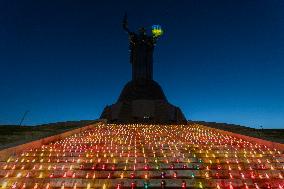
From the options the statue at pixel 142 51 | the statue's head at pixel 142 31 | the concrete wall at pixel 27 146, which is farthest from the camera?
the statue's head at pixel 142 31

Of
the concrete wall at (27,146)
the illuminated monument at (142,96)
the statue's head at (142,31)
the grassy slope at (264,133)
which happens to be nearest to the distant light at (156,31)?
the illuminated monument at (142,96)

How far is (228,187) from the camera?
253 inches

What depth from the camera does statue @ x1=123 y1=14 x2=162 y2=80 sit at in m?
43.8

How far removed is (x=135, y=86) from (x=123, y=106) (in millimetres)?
5687

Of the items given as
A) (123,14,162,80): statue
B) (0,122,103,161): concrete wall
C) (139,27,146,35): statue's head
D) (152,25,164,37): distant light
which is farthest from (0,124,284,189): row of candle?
(152,25,164,37): distant light

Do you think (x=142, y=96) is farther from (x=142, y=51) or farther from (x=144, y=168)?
(x=144, y=168)

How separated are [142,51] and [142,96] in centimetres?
677

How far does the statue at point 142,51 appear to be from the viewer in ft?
144

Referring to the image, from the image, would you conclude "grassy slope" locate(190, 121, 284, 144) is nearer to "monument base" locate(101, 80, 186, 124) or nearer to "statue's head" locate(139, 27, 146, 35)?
"monument base" locate(101, 80, 186, 124)

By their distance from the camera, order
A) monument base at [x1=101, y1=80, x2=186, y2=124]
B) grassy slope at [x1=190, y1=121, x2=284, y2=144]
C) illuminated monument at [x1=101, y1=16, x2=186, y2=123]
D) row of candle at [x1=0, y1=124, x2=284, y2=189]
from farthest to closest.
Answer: illuminated monument at [x1=101, y1=16, x2=186, y2=123] < monument base at [x1=101, y1=80, x2=186, y2=124] < grassy slope at [x1=190, y1=121, x2=284, y2=144] < row of candle at [x1=0, y1=124, x2=284, y2=189]

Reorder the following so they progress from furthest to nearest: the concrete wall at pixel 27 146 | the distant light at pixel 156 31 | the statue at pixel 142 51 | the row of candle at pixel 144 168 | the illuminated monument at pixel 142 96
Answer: the distant light at pixel 156 31 < the statue at pixel 142 51 < the illuminated monument at pixel 142 96 < the concrete wall at pixel 27 146 < the row of candle at pixel 144 168

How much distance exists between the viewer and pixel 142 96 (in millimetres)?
42000

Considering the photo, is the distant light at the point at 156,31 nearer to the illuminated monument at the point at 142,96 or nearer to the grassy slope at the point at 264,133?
the illuminated monument at the point at 142,96

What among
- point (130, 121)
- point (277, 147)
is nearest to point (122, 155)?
point (277, 147)
